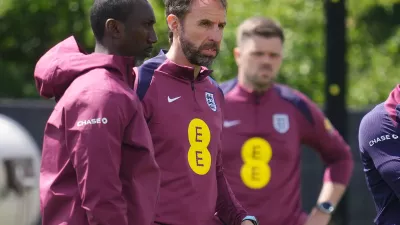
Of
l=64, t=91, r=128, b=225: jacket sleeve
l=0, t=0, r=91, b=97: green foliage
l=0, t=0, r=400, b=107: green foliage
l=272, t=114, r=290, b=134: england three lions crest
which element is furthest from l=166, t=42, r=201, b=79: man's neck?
l=0, t=0, r=91, b=97: green foliage

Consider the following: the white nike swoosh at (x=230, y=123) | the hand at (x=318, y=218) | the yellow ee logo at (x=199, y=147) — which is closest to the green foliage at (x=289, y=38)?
the white nike swoosh at (x=230, y=123)

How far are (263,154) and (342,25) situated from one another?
6.11 feet

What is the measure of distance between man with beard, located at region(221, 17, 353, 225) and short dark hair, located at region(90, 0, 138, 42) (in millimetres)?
2915

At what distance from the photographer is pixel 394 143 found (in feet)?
17.6

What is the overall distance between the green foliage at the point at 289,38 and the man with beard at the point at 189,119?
575 cm

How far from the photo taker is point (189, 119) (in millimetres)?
5148

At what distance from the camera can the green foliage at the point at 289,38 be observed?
1188cm

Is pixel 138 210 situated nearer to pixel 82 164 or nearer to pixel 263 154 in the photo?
pixel 82 164

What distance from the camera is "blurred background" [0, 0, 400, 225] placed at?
8.83 m

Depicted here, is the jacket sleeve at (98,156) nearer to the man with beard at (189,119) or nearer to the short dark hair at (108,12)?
the short dark hair at (108,12)

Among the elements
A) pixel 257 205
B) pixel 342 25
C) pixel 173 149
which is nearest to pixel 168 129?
pixel 173 149

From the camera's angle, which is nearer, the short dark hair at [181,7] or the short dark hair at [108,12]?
the short dark hair at [108,12]

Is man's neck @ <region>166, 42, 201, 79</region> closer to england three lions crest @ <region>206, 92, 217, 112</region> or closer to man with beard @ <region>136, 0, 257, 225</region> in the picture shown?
man with beard @ <region>136, 0, 257, 225</region>

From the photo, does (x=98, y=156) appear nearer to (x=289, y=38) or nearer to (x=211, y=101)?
(x=211, y=101)
